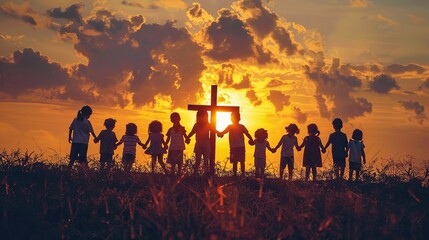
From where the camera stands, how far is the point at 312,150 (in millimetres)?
17281

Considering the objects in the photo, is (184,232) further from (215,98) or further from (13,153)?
(215,98)

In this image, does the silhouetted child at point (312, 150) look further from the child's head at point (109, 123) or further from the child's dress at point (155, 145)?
the child's head at point (109, 123)

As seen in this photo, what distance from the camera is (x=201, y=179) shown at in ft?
38.2

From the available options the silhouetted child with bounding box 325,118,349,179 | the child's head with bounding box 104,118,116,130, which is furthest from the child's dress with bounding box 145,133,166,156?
the silhouetted child with bounding box 325,118,349,179

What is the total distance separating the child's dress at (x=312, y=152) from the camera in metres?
17.2

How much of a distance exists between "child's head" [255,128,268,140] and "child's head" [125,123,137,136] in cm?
371

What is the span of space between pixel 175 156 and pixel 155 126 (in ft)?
3.73

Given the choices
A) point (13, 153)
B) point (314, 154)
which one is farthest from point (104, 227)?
point (314, 154)

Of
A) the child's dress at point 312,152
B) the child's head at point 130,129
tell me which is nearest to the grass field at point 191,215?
the child's head at point 130,129

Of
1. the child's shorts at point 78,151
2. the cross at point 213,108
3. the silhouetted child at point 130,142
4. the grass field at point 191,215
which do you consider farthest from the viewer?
the silhouetted child at point 130,142

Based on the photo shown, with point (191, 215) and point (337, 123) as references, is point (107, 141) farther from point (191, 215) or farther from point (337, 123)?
point (191, 215)

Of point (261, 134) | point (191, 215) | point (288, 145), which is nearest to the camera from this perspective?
point (191, 215)

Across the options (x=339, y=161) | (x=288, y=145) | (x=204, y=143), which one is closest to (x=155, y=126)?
(x=204, y=143)

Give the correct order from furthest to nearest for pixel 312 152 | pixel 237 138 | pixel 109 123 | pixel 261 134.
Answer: pixel 261 134 → pixel 312 152 → pixel 109 123 → pixel 237 138
